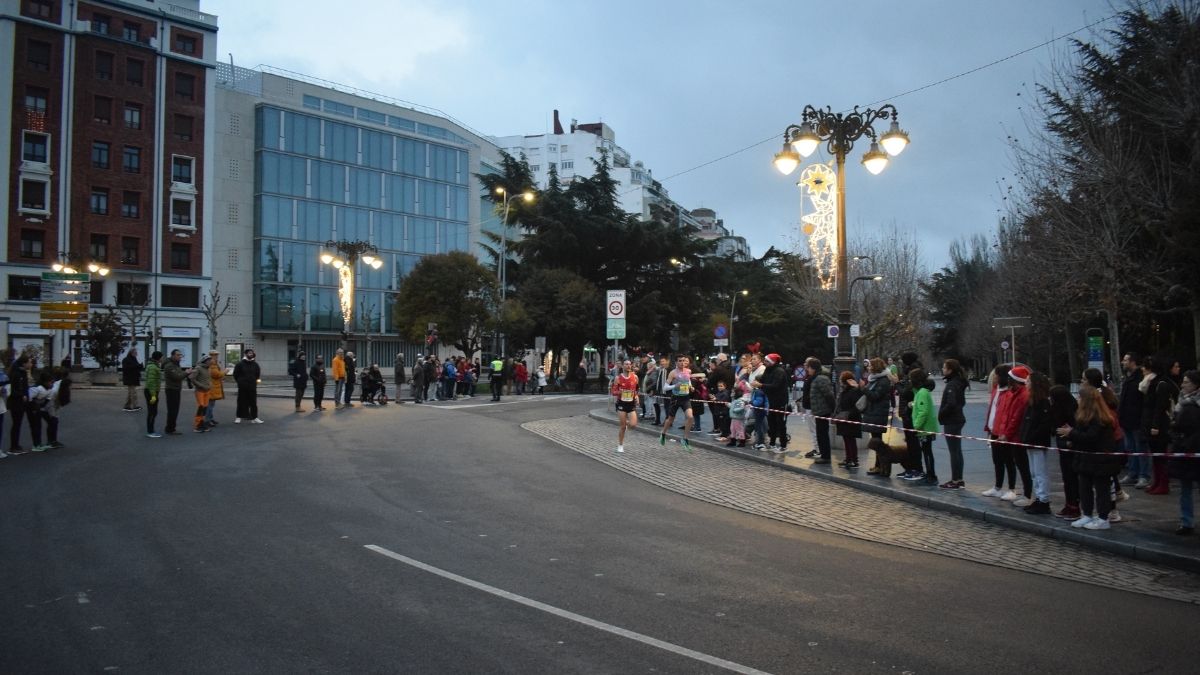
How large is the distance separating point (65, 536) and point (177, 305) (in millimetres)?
54017

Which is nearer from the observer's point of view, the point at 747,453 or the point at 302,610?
the point at 302,610

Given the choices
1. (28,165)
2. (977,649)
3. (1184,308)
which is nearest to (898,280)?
(1184,308)

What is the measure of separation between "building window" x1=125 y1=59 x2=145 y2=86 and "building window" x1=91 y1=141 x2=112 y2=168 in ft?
15.2

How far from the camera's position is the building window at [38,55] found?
49.8 meters

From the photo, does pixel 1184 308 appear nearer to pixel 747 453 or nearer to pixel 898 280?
pixel 747 453

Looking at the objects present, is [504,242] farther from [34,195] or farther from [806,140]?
[34,195]

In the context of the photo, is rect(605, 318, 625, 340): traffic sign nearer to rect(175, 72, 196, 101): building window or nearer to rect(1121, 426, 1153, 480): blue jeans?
rect(1121, 426, 1153, 480): blue jeans

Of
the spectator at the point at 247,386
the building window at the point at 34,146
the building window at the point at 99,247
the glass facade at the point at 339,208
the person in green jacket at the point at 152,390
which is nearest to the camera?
the person in green jacket at the point at 152,390

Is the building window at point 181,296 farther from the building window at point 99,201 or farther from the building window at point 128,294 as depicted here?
the building window at point 99,201

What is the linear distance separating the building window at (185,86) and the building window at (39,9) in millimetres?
7717

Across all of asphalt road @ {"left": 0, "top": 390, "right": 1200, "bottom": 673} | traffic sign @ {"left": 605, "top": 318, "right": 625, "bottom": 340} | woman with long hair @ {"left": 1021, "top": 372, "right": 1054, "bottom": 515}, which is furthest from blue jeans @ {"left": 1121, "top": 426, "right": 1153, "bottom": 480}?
traffic sign @ {"left": 605, "top": 318, "right": 625, "bottom": 340}

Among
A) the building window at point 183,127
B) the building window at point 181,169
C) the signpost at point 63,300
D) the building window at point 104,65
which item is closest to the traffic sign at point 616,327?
the signpost at point 63,300

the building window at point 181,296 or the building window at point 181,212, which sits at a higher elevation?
the building window at point 181,212

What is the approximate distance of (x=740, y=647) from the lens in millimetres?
4832
